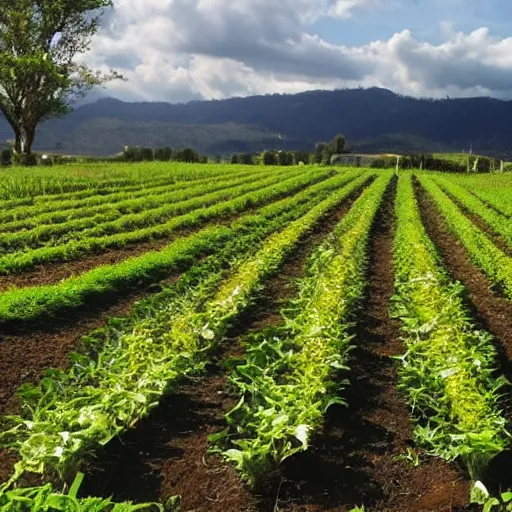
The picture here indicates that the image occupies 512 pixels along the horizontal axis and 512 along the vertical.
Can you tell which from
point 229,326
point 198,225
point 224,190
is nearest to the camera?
point 229,326

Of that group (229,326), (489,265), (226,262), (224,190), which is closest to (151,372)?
(229,326)

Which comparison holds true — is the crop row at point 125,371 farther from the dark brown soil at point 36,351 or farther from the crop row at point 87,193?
the crop row at point 87,193

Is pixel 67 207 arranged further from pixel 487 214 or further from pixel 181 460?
pixel 181 460

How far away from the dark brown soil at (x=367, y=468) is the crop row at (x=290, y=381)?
23cm

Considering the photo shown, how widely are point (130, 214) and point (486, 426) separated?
14.9 metres

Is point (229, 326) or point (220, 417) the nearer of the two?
point (220, 417)

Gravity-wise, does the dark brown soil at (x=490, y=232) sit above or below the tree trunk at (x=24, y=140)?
below

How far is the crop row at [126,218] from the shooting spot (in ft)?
47.0

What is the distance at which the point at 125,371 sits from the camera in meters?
6.37

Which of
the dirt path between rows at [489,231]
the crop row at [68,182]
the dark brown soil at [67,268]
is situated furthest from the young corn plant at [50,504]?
the crop row at [68,182]

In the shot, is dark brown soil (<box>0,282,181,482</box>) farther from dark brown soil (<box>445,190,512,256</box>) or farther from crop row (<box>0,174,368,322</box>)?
dark brown soil (<box>445,190,512,256</box>)

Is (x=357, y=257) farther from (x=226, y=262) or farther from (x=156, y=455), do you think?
(x=156, y=455)

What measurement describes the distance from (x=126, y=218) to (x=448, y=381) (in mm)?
12935

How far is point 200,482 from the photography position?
5.01 m
